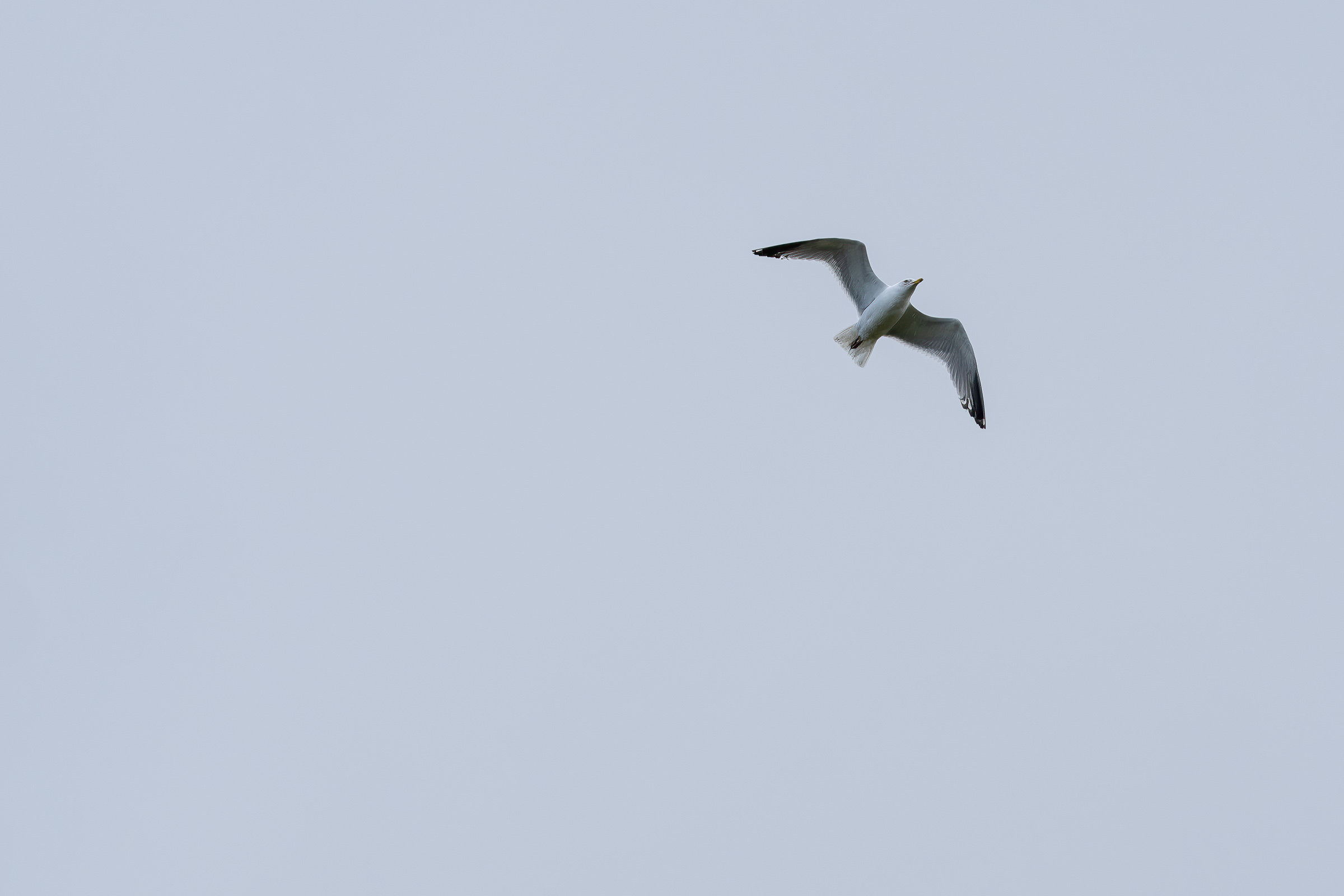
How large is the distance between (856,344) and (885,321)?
1.78 ft

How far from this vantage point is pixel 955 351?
17.4 meters

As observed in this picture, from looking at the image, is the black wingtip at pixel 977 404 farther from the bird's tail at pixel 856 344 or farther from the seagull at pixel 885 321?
the bird's tail at pixel 856 344

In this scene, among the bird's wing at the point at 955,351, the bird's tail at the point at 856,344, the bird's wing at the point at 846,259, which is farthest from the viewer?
the bird's wing at the point at 955,351

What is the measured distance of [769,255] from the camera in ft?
51.8

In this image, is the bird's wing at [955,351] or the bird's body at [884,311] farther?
the bird's wing at [955,351]

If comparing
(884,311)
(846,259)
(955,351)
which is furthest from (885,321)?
(955,351)

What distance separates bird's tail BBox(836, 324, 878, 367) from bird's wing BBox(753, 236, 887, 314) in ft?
1.17

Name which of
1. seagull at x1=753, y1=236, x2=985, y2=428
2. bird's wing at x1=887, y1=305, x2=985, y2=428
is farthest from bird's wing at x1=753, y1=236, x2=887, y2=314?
bird's wing at x1=887, y1=305, x2=985, y2=428

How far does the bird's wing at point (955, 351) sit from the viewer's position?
17250mm

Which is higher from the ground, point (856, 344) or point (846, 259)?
point (846, 259)

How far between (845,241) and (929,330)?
2047 millimetres

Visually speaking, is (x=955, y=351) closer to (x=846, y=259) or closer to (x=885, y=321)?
(x=885, y=321)

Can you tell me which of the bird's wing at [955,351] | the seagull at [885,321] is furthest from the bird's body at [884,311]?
the bird's wing at [955,351]

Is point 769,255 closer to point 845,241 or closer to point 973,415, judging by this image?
point 845,241
